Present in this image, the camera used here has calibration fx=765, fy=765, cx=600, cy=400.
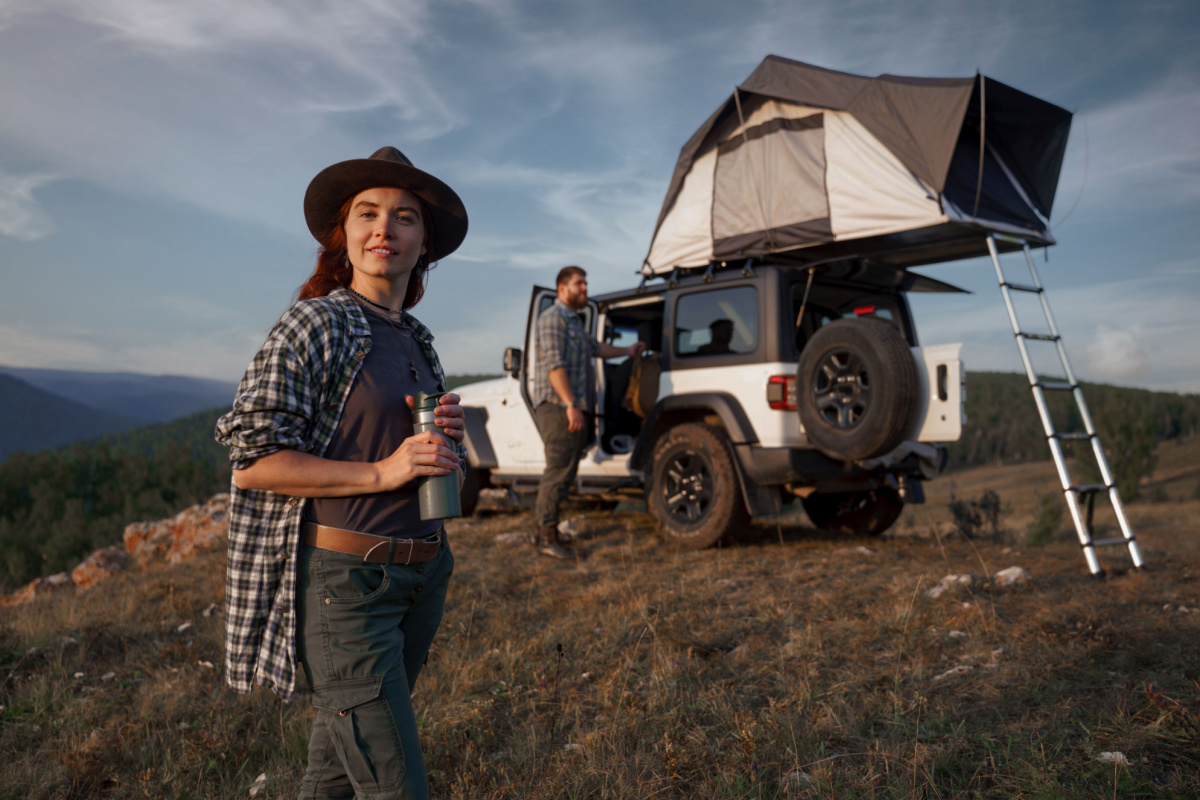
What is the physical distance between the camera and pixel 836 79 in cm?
601

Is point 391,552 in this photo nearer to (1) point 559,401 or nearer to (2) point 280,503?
(2) point 280,503

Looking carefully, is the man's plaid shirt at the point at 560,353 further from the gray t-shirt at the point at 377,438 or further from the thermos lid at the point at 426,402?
the thermos lid at the point at 426,402

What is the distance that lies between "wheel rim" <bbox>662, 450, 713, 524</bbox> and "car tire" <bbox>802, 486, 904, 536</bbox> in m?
1.36

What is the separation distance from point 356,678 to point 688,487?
502cm

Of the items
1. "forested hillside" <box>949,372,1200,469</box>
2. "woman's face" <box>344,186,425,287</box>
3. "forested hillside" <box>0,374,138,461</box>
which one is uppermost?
"forested hillside" <box>0,374,138,461</box>

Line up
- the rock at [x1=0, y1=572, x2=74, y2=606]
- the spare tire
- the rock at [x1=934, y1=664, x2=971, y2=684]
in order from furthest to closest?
the rock at [x1=0, y1=572, x2=74, y2=606], the spare tire, the rock at [x1=934, y1=664, x2=971, y2=684]

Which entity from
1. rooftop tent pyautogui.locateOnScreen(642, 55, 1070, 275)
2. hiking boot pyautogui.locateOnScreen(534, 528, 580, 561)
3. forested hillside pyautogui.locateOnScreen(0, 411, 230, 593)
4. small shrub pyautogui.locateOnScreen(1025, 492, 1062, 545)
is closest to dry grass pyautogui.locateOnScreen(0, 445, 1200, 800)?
hiking boot pyautogui.locateOnScreen(534, 528, 580, 561)

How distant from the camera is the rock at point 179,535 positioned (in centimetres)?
802

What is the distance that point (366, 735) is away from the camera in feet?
4.91

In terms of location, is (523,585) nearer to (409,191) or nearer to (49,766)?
(49,766)

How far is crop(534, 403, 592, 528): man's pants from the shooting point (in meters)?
5.92

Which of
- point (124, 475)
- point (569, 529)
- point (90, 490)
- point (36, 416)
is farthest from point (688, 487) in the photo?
point (36, 416)

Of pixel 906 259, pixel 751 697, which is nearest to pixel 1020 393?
pixel 906 259

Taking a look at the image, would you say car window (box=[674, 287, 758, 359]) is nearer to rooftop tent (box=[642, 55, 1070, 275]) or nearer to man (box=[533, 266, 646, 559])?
rooftop tent (box=[642, 55, 1070, 275])
